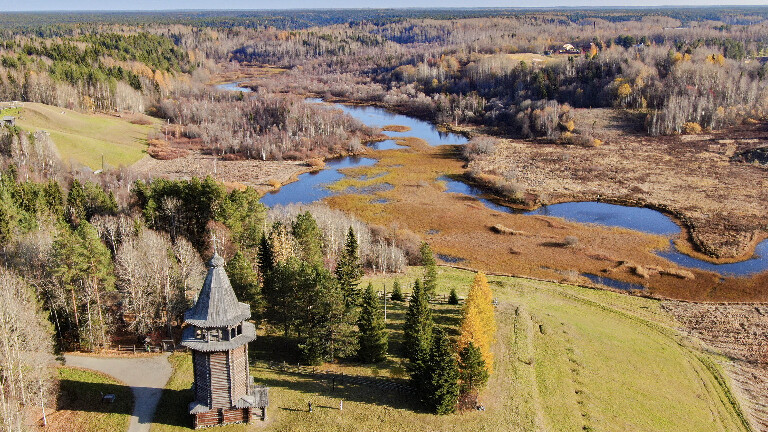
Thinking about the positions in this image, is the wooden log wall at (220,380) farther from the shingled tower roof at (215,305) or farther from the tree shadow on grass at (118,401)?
the tree shadow on grass at (118,401)

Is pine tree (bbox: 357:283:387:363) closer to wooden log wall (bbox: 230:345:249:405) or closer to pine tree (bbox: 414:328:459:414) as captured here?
pine tree (bbox: 414:328:459:414)

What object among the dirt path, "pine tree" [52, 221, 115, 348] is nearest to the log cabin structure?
the dirt path

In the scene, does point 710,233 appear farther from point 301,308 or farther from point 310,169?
point 310,169

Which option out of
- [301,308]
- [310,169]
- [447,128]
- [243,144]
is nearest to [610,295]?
[301,308]

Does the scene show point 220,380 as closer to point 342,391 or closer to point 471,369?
point 342,391

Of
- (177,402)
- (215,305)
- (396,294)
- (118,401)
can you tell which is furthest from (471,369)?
(118,401)

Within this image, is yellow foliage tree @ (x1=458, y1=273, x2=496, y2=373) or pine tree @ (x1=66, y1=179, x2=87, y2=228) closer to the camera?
yellow foliage tree @ (x1=458, y1=273, x2=496, y2=373)
